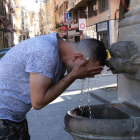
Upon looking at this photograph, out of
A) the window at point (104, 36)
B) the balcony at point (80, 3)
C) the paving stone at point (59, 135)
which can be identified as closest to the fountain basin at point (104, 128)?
the paving stone at point (59, 135)

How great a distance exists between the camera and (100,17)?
777 inches

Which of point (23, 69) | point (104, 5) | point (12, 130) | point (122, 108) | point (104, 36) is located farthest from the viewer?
point (104, 36)

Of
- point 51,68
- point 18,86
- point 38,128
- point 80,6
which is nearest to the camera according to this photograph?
point 51,68

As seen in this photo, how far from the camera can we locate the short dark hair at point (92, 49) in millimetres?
1645

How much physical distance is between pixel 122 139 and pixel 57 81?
67cm

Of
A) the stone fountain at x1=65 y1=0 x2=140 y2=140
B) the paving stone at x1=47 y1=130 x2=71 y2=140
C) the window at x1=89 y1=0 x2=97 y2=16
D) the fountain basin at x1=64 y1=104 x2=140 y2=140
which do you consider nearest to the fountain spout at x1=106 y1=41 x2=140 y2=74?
the stone fountain at x1=65 y1=0 x2=140 y2=140

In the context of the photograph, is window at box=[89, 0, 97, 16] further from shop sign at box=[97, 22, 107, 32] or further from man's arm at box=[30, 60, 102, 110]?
man's arm at box=[30, 60, 102, 110]

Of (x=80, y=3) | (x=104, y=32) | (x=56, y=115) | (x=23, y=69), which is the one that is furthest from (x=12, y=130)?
(x=80, y=3)

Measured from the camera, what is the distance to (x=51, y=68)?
1.54m

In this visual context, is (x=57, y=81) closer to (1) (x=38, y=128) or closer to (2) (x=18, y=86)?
(2) (x=18, y=86)

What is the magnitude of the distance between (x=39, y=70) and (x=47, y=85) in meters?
0.11

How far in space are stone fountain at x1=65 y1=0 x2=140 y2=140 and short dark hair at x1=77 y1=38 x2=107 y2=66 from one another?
50 centimetres

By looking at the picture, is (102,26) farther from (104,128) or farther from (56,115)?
(104,128)

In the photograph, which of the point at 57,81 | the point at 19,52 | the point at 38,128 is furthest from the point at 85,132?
the point at 38,128
